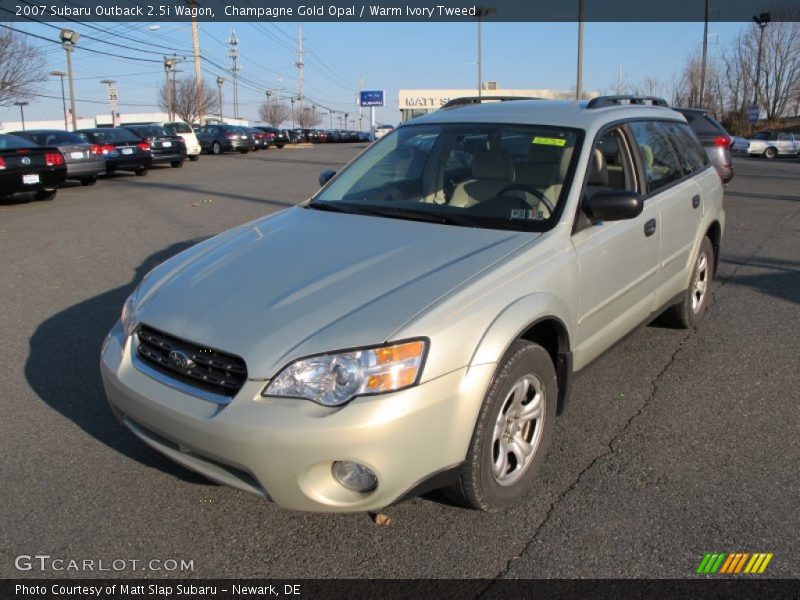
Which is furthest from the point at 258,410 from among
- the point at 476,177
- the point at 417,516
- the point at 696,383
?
the point at 696,383

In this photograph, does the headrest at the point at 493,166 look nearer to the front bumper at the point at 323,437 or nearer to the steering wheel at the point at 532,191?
the steering wheel at the point at 532,191

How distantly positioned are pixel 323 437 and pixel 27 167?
1318 cm

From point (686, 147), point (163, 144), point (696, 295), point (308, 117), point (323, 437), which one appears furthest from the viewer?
point (308, 117)

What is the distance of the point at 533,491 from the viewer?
3230 mm

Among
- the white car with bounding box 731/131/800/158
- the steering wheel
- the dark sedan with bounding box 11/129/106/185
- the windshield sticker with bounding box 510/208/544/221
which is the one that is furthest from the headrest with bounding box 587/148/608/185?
the white car with bounding box 731/131/800/158

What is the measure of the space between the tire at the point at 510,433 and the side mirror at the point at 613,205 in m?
0.86

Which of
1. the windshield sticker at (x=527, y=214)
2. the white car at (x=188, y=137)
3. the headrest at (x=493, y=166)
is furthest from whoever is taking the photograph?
the white car at (x=188, y=137)

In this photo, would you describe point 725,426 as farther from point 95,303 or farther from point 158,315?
point 95,303

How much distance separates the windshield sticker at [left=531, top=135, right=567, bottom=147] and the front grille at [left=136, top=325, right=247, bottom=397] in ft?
7.42

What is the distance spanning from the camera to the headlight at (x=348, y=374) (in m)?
2.54

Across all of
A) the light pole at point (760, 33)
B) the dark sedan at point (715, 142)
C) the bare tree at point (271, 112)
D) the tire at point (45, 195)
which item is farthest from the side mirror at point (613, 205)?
the bare tree at point (271, 112)

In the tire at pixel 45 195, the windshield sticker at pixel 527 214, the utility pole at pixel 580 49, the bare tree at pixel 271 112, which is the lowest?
the tire at pixel 45 195

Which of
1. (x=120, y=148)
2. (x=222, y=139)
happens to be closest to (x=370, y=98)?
(x=222, y=139)

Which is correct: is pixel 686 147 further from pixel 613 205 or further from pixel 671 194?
pixel 613 205
